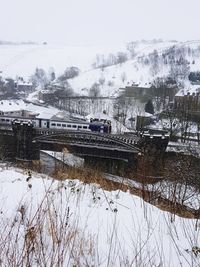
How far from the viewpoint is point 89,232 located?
3816 mm

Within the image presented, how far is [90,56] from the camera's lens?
385 ft

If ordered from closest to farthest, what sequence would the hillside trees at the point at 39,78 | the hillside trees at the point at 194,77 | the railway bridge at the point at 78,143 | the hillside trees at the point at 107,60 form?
1. the railway bridge at the point at 78,143
2. the hillside trees at the point at 194,77
3. the hillside trees at the point at 39,78
4. the hillside trees at the point at 107,60

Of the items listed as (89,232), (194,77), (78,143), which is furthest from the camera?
(194,77)

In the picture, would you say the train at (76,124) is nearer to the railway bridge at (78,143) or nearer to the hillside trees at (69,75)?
the railway bridge at (78,143)

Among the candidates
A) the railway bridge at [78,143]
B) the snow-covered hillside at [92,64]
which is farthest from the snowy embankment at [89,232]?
the snow-covered hillside at [92,64]

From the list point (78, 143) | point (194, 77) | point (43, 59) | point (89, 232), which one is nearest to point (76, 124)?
point (78, 143)

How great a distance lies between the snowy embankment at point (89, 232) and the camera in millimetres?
3186

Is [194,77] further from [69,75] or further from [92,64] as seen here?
[92,64]

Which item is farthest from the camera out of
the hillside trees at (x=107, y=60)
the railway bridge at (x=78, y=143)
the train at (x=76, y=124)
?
the hillside trees at (x=107, y=60)

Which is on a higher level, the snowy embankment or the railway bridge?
the snowy embankment

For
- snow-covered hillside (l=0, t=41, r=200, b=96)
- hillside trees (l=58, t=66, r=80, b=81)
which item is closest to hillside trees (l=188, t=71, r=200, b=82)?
snow-covered hillside (l=0, t=41, r=200, b=96)

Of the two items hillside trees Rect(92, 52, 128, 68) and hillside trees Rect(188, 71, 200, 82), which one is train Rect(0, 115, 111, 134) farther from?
hillside trees Rect(92, 52, 128, 68)

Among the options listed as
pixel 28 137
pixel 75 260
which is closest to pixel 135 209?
pixel 75 260

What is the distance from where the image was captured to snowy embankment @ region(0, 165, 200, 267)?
10.5 feet
